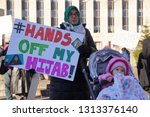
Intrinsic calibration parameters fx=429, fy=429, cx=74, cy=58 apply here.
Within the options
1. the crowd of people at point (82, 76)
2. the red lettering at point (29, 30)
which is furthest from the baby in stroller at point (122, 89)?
the red lettering at point (29, 30)

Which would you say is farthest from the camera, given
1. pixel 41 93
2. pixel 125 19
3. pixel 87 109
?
pixel 125 19

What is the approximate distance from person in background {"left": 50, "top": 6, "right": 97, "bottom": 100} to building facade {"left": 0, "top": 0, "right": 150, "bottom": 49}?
1681 inches

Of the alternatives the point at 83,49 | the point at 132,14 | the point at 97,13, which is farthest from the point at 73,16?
the point at 132,14

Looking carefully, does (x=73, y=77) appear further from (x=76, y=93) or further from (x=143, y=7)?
(x=143, y=7)

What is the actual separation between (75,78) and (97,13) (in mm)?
44085

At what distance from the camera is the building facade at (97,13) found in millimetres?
47406

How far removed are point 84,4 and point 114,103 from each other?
44455mm

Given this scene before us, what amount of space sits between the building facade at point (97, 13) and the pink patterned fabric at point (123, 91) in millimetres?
43193

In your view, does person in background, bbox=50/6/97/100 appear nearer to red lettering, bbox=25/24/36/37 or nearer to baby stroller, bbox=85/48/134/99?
baby stroller, bbox=85/48/134/99

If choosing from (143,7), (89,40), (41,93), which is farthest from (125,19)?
(89,40)

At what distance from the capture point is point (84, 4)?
47938 millimetres

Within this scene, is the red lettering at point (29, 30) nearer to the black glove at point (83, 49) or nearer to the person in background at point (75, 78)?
the person in background at point (75, 78)

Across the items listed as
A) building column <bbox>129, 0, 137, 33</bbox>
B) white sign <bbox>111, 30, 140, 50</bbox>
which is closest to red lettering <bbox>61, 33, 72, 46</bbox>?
white sign <bbox>111, 30, 140, 50</bbox>

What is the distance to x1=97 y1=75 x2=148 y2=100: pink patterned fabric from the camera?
4.06 metres
